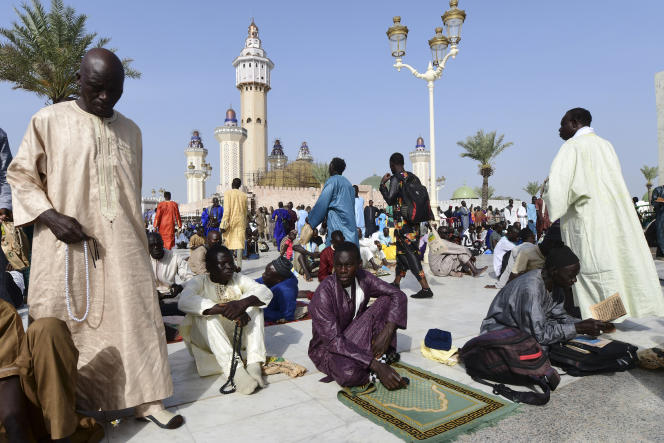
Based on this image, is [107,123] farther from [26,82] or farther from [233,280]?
[26,82]

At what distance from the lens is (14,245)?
3066 mm

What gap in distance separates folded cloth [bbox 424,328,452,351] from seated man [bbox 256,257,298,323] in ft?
5.56

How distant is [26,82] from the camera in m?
12.4

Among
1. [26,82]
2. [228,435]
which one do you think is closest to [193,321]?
[228,435]

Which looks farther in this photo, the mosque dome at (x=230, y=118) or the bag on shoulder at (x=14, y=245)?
the mosque dome at (x=230, y=118)

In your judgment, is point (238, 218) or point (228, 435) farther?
point (238, 218)

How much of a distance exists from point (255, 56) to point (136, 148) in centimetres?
4886

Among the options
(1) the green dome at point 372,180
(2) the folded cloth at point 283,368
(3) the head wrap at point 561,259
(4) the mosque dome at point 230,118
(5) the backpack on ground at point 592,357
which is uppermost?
(4) the mosque dome at point 230,118

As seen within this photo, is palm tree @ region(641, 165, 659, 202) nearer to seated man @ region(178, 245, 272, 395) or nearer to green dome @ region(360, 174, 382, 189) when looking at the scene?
green dome @ region(360, 174, 382, 189)

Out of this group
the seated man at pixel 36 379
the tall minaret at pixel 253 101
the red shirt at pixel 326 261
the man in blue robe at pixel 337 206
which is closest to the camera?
the seated man at pixel 36 379

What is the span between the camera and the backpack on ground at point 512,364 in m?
2.51

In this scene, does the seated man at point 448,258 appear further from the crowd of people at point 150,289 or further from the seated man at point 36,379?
the seated man at point 36,379

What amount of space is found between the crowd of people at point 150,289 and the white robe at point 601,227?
0.4 inches

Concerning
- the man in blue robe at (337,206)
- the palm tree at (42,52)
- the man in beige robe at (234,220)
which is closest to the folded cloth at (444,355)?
the man in blue robe at (337,206)
